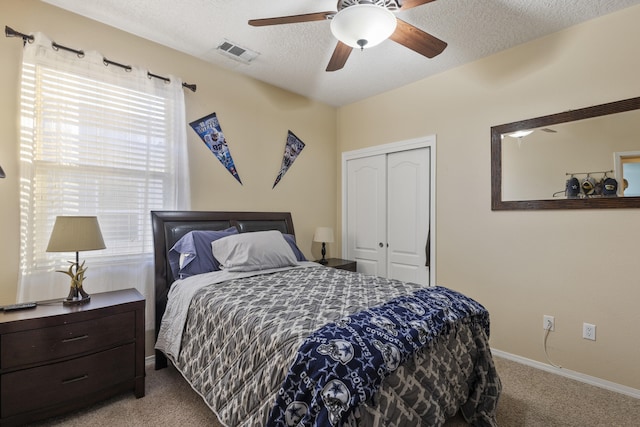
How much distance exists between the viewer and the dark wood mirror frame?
7.23 ft

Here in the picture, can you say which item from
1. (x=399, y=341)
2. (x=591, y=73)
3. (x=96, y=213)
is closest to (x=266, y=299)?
(x=399, y=341)

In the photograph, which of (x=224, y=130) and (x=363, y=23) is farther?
(x=224, y=130)

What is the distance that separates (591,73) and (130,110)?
3693 mm

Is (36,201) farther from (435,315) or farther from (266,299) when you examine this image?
(435,315)

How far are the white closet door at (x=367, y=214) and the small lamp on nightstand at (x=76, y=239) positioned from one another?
282 centimetres

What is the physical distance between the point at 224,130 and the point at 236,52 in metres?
0.74

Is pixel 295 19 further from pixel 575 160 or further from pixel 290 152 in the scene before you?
pixel 575 160

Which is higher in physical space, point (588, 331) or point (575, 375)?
point (588, 331)

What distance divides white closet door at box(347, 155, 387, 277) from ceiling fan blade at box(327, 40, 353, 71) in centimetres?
162

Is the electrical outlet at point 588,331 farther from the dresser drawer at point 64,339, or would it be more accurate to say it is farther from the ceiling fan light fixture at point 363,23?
the dresser drawer at point 64,339

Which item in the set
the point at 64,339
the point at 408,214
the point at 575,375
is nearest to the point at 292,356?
the point at 64,339

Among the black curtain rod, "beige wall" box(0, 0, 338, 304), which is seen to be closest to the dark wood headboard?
"beige wall" box(0, 0, 338, 304)

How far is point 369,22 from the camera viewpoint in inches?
65.8

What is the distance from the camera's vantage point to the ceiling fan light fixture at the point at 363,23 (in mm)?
1624
